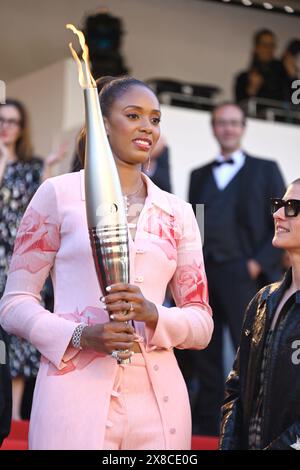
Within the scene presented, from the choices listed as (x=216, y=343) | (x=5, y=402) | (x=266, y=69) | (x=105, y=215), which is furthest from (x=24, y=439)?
(x=266, y=69)

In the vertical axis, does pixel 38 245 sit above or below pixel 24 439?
above

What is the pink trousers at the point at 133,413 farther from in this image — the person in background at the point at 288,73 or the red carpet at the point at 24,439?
the person in background at the point at 288,73

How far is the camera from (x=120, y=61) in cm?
947

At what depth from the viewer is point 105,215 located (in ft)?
11.1

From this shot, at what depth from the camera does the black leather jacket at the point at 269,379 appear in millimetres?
3701

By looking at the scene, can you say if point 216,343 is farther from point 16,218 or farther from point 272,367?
point 272,367

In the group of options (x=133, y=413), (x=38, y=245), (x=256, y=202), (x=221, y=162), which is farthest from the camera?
(x=221, y=162)

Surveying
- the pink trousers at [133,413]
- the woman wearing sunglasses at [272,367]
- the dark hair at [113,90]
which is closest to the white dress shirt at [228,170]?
the woman wearing sunglasses at [272,367]

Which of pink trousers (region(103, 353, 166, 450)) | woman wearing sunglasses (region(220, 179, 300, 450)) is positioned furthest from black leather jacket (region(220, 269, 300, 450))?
pink trousers (region(103, 353, 166, 450))

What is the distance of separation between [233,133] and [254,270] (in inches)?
36.1

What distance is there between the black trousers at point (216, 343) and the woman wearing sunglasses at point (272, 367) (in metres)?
2.93

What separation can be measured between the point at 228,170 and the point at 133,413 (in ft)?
13.5
